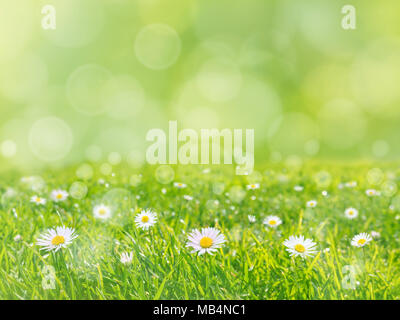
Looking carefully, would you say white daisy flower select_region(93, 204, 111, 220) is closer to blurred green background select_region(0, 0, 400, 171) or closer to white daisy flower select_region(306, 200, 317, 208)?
blurred green background select_region(0, 0, 400, 171)

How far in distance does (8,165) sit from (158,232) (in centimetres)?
274

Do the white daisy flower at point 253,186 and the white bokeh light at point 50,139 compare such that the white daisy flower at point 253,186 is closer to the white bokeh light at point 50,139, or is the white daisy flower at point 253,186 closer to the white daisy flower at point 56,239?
the white daisy flower at point 56,239

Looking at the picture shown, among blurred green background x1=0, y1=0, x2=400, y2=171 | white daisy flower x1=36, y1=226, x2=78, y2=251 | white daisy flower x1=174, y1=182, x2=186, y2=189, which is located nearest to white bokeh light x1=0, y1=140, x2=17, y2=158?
blurred green background x1=0, y1=0, x2=400, y2=171

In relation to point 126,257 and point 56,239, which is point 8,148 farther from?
point 126,257

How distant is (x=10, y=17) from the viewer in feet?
10.1

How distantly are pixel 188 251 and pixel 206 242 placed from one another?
135 millimetres

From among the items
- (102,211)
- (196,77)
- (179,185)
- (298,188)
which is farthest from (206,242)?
(196,77)

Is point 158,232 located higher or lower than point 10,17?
lower

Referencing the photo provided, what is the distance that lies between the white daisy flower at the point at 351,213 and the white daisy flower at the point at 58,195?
2189 mm

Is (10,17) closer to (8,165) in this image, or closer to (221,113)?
(8,165)

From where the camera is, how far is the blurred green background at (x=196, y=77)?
376 cm

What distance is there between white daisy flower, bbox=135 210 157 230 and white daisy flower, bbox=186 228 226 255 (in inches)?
11.2
